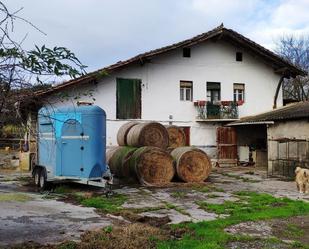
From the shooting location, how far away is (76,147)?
14969 mm

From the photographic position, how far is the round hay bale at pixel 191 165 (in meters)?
17.5

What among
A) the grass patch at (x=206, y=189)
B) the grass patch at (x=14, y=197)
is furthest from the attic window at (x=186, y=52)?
the grass patch at (x=14, y=197)

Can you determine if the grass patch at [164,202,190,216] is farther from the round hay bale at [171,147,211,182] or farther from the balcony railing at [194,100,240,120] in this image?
the balcony railing at [194,100,240,120]

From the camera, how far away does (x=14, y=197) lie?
45.4 feet

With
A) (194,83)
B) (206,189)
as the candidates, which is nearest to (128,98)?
(194,83)

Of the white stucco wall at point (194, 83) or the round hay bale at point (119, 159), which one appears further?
the white stucco wall at point (194, 83)

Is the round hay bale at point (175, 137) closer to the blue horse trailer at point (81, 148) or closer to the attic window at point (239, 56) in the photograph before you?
the blue horse trailer at point (81, 148)

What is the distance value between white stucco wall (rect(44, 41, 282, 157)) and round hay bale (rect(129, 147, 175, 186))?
25.4 ft

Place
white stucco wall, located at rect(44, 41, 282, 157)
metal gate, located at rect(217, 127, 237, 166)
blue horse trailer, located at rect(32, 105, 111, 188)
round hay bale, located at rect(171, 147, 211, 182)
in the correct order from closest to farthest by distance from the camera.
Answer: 1. blue horse trailer, located at rect(32, 105, 111, 188)
2. round hay bale, located at rect(171, 147, 211, 182)
3. white stucco wall, located at rect(44, 41, 282, 157)
4. metal gate, located at rect(217, 127, 237, 166)

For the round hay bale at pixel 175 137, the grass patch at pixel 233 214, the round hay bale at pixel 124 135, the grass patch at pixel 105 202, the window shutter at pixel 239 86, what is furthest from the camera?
the window shutter at pixel 239 86

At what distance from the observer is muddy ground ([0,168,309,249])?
8812mm

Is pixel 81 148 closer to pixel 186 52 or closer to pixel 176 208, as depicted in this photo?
pixel 176 208

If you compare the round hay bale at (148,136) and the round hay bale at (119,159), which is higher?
the round hay bale at (148,136)

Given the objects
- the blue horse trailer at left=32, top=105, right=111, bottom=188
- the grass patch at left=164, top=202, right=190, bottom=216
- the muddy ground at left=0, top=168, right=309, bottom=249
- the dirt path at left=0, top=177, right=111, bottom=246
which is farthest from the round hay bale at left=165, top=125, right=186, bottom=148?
Result: the grass patch at left=164, top=202, right=190, bottom=216
